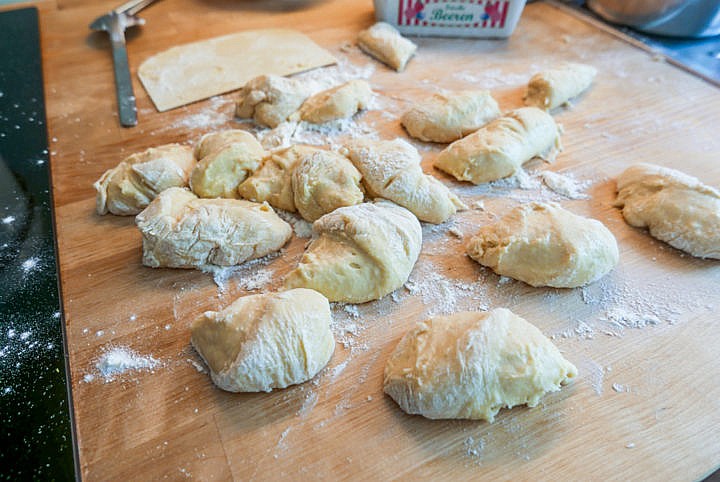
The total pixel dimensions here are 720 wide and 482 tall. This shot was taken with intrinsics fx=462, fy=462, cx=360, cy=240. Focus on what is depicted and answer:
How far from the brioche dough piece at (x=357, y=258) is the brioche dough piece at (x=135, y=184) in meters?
0.53

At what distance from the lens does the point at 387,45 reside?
2.05 meters

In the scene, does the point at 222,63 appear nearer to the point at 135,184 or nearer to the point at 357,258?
the point at 135,184

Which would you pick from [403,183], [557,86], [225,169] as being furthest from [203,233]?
[557,86]

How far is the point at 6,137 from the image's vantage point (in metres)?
1.68

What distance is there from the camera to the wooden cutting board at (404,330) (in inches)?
37.3

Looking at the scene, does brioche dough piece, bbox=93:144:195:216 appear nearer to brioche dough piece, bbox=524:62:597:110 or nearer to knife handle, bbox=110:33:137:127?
knife handle, bbox=110:33:137:127

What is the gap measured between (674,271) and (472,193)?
0.61m

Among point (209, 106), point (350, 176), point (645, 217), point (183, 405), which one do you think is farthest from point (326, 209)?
point (645, 217)

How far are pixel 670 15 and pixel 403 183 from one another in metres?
1.83

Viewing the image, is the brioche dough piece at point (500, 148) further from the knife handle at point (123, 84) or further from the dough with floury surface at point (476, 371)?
the knife handle at point (123, 84)

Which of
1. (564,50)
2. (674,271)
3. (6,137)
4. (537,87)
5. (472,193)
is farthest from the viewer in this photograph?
(564,50)

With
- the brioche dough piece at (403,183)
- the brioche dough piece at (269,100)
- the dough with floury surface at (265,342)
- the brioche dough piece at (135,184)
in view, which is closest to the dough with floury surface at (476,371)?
the dough with floury surface at (265,342)

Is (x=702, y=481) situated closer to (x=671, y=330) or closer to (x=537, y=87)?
(x=671, y=330)

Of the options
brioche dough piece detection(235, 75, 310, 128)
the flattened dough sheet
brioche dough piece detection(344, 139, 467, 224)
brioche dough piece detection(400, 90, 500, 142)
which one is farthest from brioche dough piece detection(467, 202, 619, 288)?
the flattened dough sheet
